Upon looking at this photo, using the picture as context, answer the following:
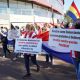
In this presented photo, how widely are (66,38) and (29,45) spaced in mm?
2311

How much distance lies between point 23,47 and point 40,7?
65319mm

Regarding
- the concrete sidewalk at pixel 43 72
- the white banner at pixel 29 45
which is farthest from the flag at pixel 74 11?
the white banner at pixel 29 45

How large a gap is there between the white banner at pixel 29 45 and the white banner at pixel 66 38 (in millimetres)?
1505

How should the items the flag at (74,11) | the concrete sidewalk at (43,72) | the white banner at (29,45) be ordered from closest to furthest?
the white banner at (29,45) → the concrete sidewalk at (43,72) → the flag at (74,11)

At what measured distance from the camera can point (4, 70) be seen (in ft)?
41.5

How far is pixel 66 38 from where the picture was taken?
8695mm

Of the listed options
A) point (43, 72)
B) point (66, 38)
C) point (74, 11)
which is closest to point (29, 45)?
point (43, 72)

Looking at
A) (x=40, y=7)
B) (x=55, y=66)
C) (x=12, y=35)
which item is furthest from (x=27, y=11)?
(x=55, y=66)

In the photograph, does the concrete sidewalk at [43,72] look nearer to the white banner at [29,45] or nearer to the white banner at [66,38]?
the white banner at [29,45]

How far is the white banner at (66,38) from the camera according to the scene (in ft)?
27.0

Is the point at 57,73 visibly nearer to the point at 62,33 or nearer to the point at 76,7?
the point at 76,7

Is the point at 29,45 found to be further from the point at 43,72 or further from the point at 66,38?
the point at 66,38

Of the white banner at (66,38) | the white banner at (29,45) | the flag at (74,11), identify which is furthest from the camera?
the flag at (74,11)

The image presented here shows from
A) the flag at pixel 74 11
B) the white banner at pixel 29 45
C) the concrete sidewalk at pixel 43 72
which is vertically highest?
the flag at pixel 74 11
